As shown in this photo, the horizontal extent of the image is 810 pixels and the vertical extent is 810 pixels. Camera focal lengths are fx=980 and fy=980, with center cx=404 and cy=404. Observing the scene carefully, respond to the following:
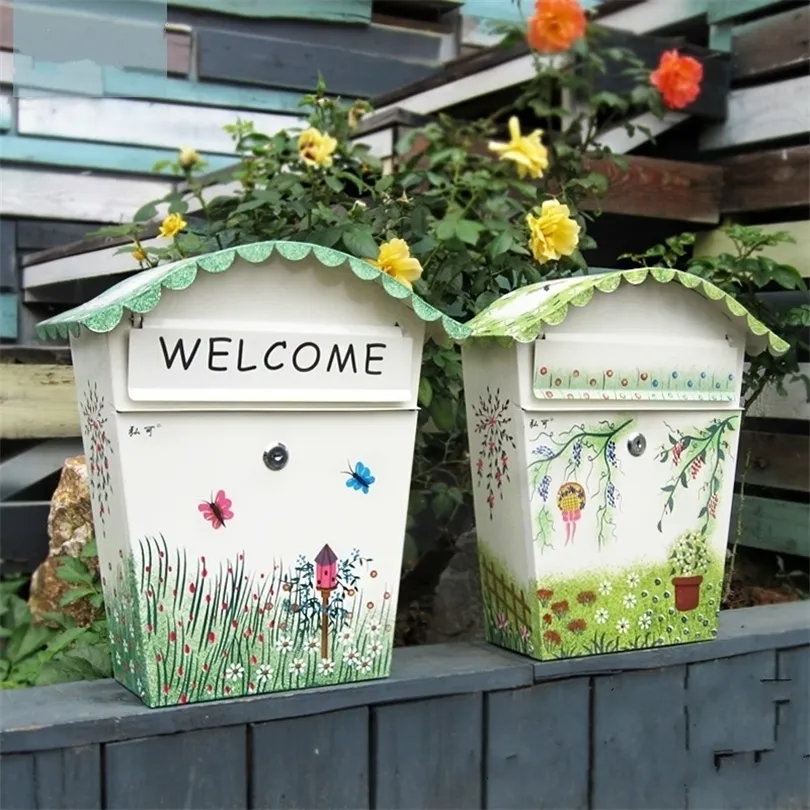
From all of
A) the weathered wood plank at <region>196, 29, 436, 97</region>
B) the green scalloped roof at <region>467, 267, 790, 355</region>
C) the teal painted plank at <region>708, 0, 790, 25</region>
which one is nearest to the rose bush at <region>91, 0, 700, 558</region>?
the green scalloped roof at <region>467, 267, 790, 355</region>

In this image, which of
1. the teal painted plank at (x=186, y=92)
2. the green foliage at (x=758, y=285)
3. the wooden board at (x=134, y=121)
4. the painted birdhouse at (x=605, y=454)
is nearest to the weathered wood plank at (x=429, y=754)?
the painted birdhouse at (x=605, y=454)

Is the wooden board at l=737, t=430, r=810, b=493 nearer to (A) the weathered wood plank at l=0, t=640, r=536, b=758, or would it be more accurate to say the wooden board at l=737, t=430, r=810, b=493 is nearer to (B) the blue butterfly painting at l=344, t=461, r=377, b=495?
(A) the weathered wood plank at l=0, t=640, r=536, b=758

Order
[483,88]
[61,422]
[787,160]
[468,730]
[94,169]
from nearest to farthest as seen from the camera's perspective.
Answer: [468,730] → [61,422] → [787,160] → [483,88] → [94,169]

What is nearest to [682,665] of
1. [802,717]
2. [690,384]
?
[802,717]

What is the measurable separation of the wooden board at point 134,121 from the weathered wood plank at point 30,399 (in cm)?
84

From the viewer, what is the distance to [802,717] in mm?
1422

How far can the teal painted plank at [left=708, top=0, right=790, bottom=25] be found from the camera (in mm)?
1981

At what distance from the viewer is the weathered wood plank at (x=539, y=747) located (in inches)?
47.0

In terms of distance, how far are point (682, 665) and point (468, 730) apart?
32 centimetres

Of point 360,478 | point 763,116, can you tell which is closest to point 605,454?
point 360,478

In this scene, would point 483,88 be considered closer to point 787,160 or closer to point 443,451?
point 787,160

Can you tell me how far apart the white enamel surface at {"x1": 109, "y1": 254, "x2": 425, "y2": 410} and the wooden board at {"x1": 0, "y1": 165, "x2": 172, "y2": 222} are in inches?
54.2

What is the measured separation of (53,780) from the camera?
38.5 inches

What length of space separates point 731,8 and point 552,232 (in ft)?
2.99
